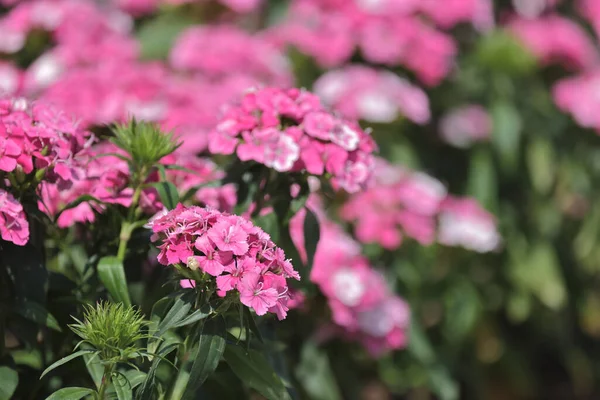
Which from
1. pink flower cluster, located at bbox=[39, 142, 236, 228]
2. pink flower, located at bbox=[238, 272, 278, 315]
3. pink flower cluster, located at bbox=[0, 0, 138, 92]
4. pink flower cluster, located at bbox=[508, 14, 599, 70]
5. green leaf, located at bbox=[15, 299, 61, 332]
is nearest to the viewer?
pink flower, located at bbox=[238, 272, 278, 315]

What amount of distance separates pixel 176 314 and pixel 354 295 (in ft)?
3.04

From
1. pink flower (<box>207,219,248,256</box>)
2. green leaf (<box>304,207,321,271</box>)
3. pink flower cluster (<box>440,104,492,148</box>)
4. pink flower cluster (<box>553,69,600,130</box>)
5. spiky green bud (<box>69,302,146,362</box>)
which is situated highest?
pink flower (<box>207,219,248,256</box>)

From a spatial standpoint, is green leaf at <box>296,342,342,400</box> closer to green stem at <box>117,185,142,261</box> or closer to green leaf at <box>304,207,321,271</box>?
green leaf at <box>304,207,321,271</box>

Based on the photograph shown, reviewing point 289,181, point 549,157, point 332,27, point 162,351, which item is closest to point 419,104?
point 332,27

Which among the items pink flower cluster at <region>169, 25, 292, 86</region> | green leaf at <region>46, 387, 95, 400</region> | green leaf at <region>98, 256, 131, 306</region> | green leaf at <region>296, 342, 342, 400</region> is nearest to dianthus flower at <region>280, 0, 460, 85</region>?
pink flower cluster at <region>169, 25, 292, 86</region>

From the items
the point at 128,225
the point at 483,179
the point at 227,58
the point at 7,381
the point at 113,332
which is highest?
the point at 113,332

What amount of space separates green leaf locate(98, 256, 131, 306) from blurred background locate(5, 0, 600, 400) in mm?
1118

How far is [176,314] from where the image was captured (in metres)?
1.20

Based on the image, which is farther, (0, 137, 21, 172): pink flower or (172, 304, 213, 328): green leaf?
(0, 137, 21, 172): pink flower

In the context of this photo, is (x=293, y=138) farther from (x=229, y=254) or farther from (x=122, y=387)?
(x=122, y=387)

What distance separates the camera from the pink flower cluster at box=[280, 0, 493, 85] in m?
3.07

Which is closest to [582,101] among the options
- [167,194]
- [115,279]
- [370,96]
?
[370,96]

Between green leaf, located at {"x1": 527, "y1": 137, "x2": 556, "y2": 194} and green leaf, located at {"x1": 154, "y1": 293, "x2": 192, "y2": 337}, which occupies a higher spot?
green leaf, located at {"x1": 154, "y1": 293, "x2": 192, "y2": 337}

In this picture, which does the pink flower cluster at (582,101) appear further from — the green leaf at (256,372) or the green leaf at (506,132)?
the green leaf at (256,372)
